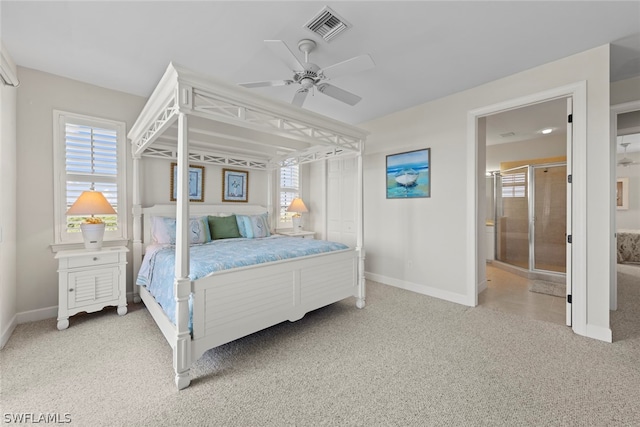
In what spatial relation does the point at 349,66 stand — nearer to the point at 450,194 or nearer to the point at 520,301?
the point at 450,194

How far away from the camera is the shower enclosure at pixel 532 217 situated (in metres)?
4.89

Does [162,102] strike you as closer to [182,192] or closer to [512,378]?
[182,192]

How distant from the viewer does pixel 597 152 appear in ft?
8.46

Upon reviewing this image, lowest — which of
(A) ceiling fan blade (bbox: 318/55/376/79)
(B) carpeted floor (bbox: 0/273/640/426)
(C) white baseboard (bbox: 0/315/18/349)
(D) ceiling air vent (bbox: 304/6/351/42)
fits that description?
(B) carpeted floor (bbox: 0/273/640/426)

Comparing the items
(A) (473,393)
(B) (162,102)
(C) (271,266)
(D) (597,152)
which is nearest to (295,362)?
(C) (271,266)

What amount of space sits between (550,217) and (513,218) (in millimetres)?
Answer: 643

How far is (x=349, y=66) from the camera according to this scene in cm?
221

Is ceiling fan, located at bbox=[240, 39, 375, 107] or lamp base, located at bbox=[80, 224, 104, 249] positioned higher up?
ceiling fan, located at bbox=[240, 39, 375, 107]

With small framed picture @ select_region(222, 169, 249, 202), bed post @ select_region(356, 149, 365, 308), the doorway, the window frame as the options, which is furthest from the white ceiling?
the window frame

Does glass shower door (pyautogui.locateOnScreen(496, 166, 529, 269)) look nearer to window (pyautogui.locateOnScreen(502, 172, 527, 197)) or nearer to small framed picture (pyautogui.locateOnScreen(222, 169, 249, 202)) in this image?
window (pyautogui.locateOnScreen(502, 172, 527, 197))

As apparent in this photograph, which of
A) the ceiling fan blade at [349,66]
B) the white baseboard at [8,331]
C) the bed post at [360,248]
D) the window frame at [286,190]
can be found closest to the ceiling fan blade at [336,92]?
the ceiling fan blade at [349,66]

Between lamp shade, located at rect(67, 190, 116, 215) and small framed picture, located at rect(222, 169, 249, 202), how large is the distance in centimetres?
167

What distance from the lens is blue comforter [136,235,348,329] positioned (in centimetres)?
222

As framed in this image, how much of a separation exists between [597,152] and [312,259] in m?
2.97
